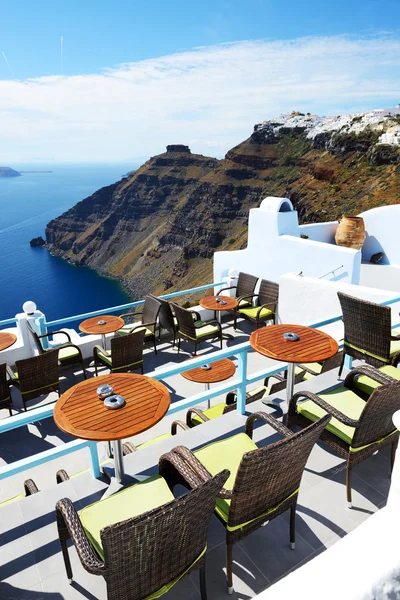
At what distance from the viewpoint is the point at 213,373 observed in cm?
486

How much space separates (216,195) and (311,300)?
3034 inches

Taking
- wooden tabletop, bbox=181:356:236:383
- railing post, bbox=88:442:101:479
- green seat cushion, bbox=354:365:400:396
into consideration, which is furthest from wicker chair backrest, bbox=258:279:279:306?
railing post, bbox=88:442:101:479

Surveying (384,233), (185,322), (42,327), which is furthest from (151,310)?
(384,233)

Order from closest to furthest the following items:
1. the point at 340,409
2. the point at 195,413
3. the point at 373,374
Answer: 1. the point at 340,409
2. the point at 373,374
3. the point at 195,413

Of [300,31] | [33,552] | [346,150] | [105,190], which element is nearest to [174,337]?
[33,552]

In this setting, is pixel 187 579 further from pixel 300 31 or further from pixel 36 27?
pixel 300 31

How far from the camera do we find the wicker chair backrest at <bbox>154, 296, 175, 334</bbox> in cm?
624

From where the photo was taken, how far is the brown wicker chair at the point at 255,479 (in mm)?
1718

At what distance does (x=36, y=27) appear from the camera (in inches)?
1032

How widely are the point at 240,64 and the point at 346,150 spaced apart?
72.5ft

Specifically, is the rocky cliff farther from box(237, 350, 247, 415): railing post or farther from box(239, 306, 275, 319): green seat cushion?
box(237, 350, 247, 415): railing post

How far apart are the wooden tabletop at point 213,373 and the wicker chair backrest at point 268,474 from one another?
8.74 feet

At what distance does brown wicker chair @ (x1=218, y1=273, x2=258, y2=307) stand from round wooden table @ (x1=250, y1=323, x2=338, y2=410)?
3.83 m

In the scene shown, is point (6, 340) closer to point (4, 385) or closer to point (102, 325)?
point (102, 325)
